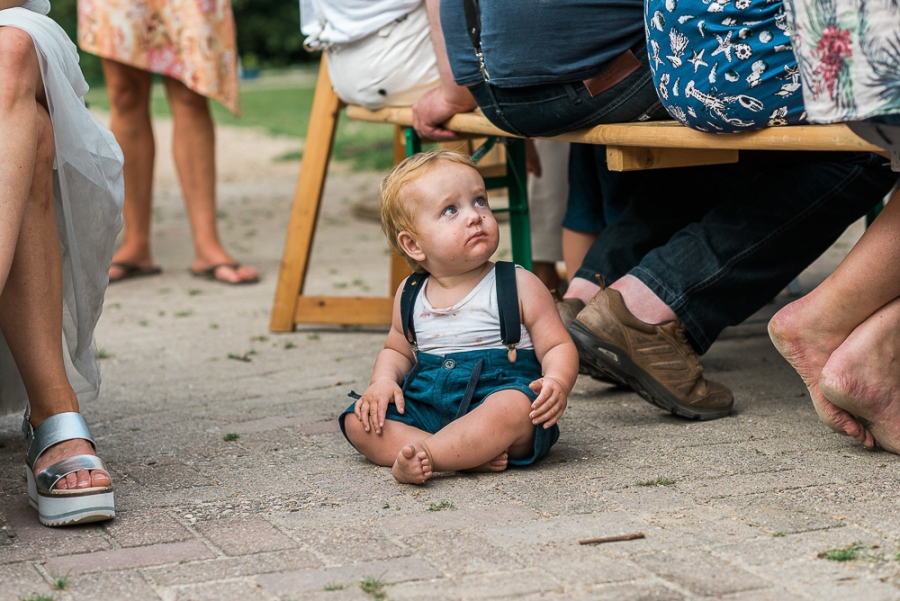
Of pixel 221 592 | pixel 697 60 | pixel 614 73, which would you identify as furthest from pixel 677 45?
pixel 221 592

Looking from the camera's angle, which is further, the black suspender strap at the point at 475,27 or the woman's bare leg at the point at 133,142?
the woman's bare leg at the point at 133,142

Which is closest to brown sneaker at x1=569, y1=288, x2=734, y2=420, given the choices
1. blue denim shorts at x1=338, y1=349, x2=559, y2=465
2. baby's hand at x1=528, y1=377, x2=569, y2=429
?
blue denim shorts at x1=338, y1=349, x2=559, y2=465

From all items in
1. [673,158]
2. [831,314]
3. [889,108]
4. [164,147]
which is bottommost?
[164,147]

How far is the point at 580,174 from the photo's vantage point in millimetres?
3256

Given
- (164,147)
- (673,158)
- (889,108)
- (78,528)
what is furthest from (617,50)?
(164,147)

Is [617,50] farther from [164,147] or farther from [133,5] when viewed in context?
[164,147]

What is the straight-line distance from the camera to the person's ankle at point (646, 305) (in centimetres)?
255

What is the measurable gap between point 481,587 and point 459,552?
0.15 metres

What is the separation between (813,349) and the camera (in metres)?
2.13

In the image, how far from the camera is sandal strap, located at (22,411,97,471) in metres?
2.07

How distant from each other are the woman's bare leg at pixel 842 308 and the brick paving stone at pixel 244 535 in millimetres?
1040

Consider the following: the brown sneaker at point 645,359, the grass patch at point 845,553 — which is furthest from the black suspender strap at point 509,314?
the grass patch at point 845,553

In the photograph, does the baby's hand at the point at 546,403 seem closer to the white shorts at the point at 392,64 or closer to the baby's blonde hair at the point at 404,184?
the baby's blonde hair at the point at 404,184

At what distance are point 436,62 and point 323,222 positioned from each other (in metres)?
Result: 3.64
